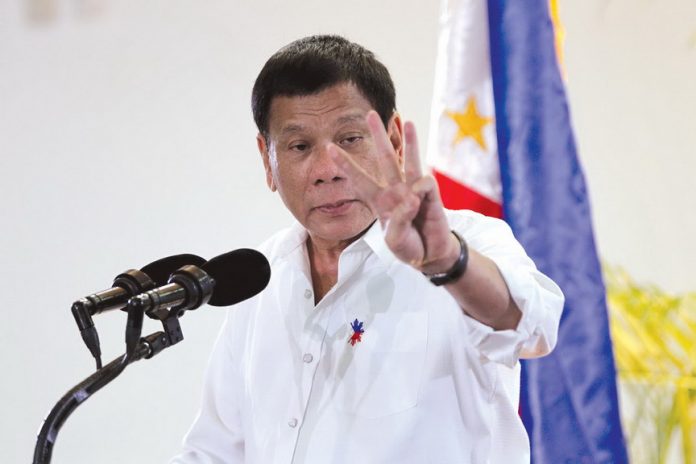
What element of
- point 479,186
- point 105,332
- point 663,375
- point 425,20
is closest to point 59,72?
point 105,332

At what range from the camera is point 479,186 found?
2.45m

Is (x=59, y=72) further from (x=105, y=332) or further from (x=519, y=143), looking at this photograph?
(x=519, y=143)

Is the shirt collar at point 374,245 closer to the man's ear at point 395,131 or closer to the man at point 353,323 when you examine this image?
the man at point 353,323

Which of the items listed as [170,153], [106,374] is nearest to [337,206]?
[106,374]

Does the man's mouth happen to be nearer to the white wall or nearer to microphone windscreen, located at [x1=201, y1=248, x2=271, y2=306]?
microphone windscreen, located at [x1=201, y1=248, x2=271, y2=306]

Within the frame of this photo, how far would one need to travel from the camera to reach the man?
1.43 metres

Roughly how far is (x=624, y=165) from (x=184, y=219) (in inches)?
62.1

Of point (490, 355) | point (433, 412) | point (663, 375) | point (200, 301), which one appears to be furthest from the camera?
point (663, 375)

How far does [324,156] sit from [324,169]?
28 mm

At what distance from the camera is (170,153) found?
131 inches

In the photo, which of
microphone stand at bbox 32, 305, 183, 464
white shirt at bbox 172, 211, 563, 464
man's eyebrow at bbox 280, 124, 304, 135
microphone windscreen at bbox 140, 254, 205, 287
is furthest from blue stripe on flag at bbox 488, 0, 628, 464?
microphone stand at bbox 32, 305, 183, 464

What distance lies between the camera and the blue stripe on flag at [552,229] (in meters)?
→ 2.31

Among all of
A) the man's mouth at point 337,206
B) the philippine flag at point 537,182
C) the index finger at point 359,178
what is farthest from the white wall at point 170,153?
the index finger at point 359,178

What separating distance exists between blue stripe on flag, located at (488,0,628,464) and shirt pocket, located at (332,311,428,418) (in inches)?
31.4
